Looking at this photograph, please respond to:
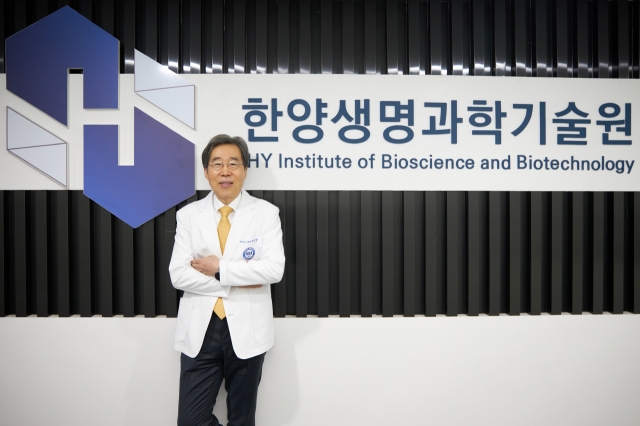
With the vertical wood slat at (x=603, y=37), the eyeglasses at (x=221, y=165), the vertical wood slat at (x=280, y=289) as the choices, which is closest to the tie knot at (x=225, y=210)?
the eyeglasses at (x=221, y=165)

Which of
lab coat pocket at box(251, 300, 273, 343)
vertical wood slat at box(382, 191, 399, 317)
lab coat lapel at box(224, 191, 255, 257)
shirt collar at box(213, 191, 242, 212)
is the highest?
shirt collar at box(213, 191, 242, 212)

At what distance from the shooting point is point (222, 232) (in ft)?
7.04

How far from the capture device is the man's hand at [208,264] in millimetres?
1994

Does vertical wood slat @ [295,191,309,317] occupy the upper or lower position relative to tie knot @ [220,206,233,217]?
lower

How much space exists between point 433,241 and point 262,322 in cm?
122

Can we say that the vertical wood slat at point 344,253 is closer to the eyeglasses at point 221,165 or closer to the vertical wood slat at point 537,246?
the eyeglasses at point 221,165

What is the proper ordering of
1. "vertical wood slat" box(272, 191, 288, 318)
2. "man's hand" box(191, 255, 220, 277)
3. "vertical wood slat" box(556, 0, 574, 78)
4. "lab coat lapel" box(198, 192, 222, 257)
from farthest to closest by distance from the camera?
"vertical wood slat" box(556, 0, 574, 78) → "vertical wood slat" box(272, 191, 288, 318) → "lab coat lapel" box(198, 192, 222, 257) → "man's hand" box(191, 255, 220, 277)

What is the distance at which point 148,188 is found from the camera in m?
2.40

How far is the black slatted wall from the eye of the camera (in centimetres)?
245

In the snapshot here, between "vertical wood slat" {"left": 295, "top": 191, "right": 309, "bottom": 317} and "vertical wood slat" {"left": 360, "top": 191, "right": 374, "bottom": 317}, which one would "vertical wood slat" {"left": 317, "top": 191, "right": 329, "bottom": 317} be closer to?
"vertical wood slat" {"left": 295, "top": 191, "right": 309, "bottom": 317}

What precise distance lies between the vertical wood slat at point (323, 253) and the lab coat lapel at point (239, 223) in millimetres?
475

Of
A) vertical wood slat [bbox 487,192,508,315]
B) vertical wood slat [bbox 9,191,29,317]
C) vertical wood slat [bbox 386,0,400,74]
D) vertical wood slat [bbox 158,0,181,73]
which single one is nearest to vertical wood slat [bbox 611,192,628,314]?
vertical wood slat [bbox 487,192,508,315]

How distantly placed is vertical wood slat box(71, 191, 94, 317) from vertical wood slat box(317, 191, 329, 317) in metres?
1.51

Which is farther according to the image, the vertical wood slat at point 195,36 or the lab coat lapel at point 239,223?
the vertical wood slat at point 195,36
